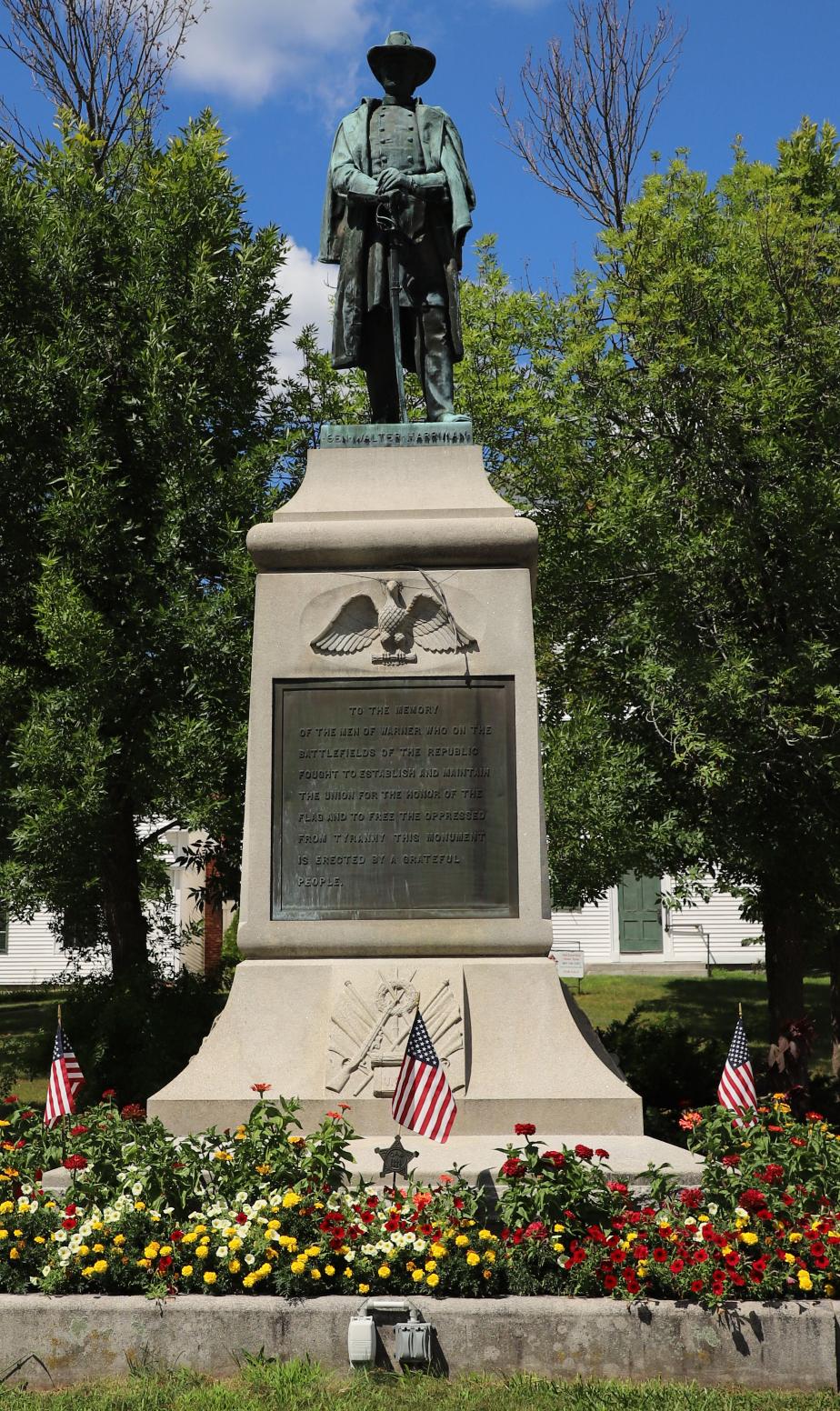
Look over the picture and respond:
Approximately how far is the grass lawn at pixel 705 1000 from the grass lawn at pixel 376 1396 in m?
15.1

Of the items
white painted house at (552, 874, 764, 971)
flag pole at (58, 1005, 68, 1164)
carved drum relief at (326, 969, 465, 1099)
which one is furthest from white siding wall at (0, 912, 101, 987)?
carved drum relief at (326, 969, 465, 1099)

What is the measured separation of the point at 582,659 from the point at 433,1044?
10.9 meters

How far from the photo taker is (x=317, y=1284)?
216 inches

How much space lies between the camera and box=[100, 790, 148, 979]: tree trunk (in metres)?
14.8

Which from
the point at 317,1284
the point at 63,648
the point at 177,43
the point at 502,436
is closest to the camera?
the point at 317,1284

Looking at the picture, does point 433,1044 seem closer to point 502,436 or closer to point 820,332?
point 820,332

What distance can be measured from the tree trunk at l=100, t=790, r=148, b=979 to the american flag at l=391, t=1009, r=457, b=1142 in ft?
29.6

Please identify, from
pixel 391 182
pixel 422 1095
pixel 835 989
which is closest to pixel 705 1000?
pixel 835 989

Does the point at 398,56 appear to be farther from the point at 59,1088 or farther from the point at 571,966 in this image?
the point at 571,966

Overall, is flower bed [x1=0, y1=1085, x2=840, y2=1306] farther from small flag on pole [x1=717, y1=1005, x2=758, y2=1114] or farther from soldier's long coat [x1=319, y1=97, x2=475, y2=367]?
soldier's long coat [x1=319, y1=97, x2=475, y2=367]

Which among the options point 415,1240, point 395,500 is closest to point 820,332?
point 395,500

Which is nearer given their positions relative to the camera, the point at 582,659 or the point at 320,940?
the point at 320,940

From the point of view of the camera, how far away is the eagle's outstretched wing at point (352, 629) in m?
7.44

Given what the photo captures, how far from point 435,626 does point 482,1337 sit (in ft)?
11.4
